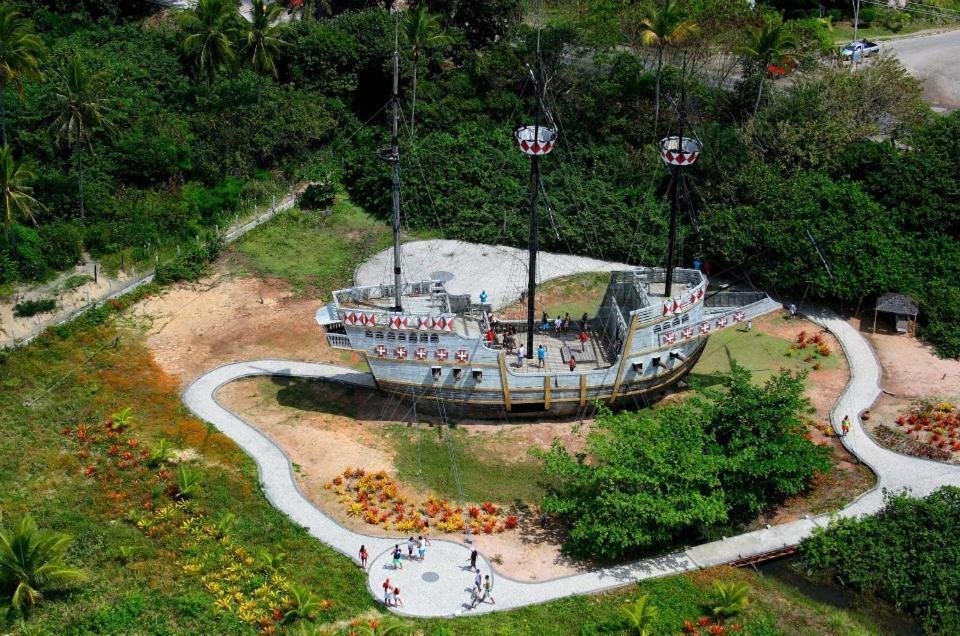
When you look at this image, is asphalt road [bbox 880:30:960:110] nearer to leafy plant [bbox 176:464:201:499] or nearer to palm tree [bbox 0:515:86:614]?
leafy plant [bbox 176:464:201:499]

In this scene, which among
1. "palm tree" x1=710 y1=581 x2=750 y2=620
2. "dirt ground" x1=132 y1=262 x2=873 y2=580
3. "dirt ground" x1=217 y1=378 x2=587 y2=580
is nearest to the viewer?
"palm tree" x1=710 y1=581 x2=750 y2=620

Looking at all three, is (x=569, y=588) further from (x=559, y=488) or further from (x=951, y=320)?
(x=951, y=320)

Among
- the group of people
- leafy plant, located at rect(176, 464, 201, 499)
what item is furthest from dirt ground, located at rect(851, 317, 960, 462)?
leafy plant, located at rect(176, 464, 201, 499)

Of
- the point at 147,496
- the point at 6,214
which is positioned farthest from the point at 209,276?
the point at 147,496

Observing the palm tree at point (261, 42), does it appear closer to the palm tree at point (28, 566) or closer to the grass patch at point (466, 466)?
the grass patch at point (466, 466)

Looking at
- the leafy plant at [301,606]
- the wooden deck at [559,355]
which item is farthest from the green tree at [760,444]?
the leafy plant at [301,606]

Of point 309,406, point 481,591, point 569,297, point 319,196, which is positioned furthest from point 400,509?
point 319,196
